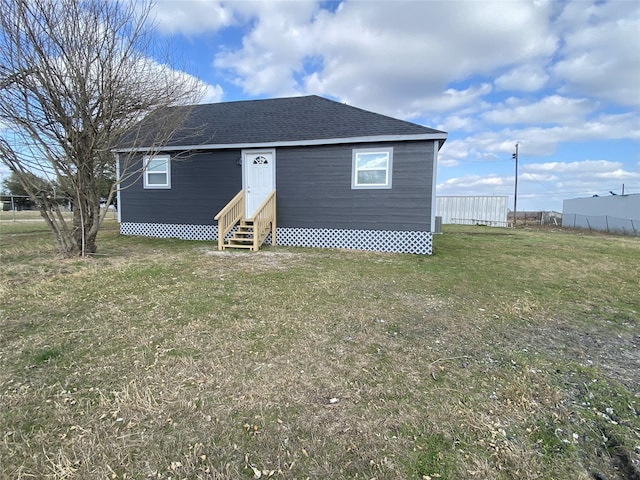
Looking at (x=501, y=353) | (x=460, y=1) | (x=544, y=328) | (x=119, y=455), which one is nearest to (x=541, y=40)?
(x=460, y=1)

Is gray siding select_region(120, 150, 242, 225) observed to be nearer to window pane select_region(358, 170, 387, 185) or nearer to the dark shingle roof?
the dark shingle roof

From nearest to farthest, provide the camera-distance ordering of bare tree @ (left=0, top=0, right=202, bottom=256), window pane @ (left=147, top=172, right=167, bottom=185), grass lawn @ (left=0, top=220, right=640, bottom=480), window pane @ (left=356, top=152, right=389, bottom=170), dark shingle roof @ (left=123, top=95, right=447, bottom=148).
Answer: grass lawn @ (left=0, top=220, right=640, bottom=480) → bare tree @ (left=0, top=0, right=202, bottom=256) → dark shingle roof @ (left=123, top=95, right=447, bottom=148) → window pane @ (left=356, top=152, right=389, bottom=170) → window pane @ (left=147, top=172, right=167, bottom=185)

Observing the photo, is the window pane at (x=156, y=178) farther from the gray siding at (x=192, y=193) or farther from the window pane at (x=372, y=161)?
the window pane at (x=372, y=161)

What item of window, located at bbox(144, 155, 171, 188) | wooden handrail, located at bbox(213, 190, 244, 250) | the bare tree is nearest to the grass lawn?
the bare tree

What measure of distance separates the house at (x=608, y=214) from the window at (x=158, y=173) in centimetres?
2520

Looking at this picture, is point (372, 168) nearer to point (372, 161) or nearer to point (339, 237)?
point (372, 161)

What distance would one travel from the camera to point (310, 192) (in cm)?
955

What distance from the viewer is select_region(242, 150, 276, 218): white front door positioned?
9727mm

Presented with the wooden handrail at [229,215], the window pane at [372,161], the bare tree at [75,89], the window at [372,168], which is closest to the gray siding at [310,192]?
the window at [372,168]

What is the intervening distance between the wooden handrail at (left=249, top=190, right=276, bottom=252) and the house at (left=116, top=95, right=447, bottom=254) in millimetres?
30

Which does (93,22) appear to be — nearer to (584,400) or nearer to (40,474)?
(40,474)

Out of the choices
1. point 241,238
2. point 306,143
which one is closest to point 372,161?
point 306,143

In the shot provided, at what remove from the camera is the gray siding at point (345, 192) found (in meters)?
8.66

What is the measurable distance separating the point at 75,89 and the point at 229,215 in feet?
14.0
